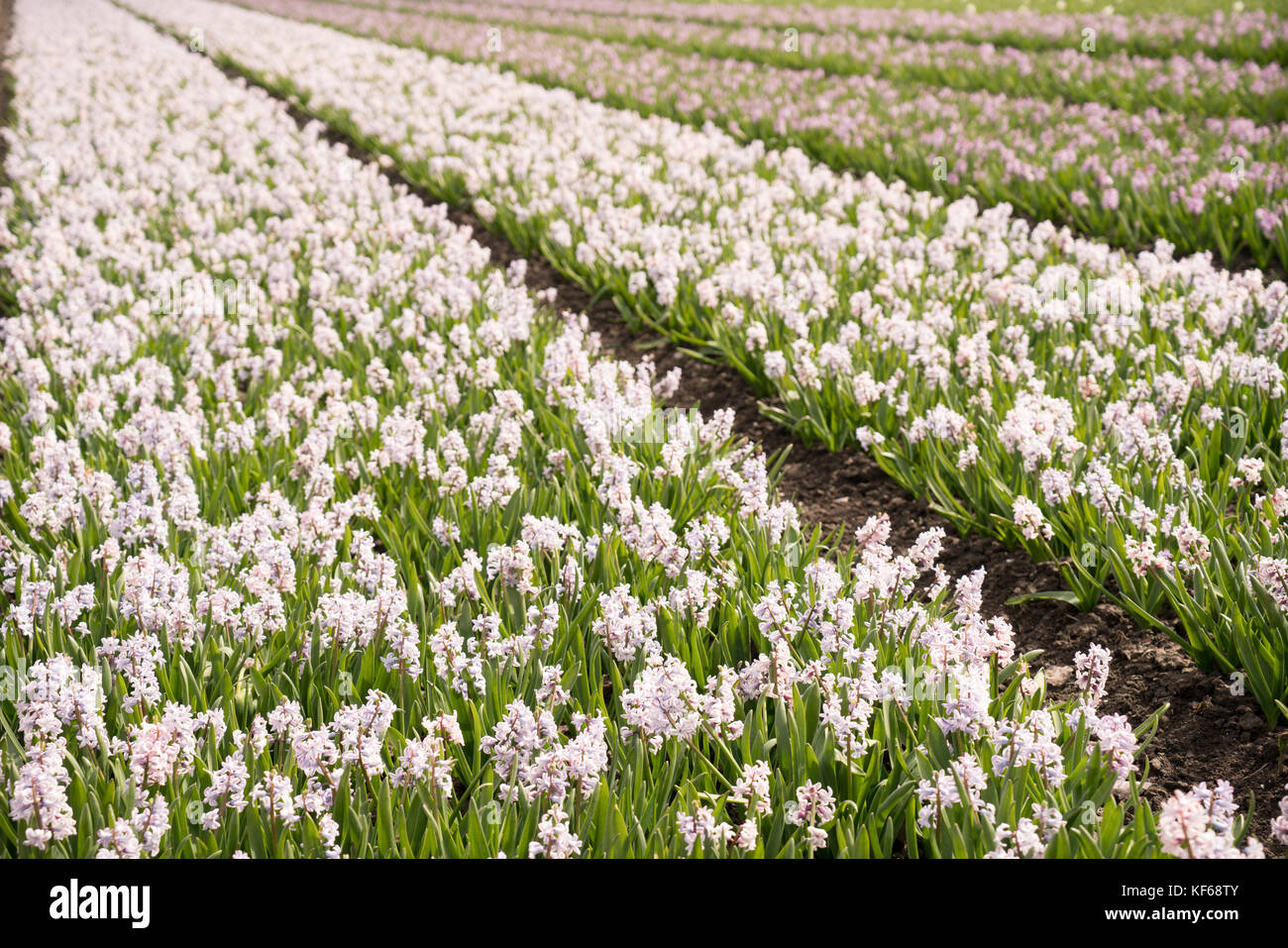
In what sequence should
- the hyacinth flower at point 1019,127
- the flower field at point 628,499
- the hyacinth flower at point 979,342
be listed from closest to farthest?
1. the flower field at point 628,499
2. the hyacinth flower at point 979,342
3. the hyacinth flower at point 1019,127

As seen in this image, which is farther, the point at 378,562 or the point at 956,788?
the point at 378,562

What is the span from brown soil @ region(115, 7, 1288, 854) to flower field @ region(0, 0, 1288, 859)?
0.04 m

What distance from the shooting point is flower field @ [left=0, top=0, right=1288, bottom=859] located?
8.30 ft

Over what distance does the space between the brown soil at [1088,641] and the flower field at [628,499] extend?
0.04 meters

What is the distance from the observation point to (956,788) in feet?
7.79

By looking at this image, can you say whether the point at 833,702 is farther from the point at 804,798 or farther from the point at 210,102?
the point at 210,102

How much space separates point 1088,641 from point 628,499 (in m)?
1.75

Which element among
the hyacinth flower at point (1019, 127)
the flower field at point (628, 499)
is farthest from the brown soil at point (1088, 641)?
the hyacinth flower at point (1019, 127)

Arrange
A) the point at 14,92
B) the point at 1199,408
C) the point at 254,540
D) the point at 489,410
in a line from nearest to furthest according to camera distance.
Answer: the point at 254,540 → the point at 1199,408 → the point at 489,410 → the point at 14,92

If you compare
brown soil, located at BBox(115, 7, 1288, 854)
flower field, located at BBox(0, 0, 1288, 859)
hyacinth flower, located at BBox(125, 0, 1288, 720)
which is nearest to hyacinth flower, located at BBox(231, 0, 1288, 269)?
flower field, located at BBox(0, 0, 1288, 859)

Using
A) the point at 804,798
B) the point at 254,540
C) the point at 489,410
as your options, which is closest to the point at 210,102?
the point at 489,410

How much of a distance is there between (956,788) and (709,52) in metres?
17.6

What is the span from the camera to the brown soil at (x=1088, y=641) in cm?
305

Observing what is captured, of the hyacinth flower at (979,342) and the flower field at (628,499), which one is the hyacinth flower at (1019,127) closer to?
the flower field at (628,499)
